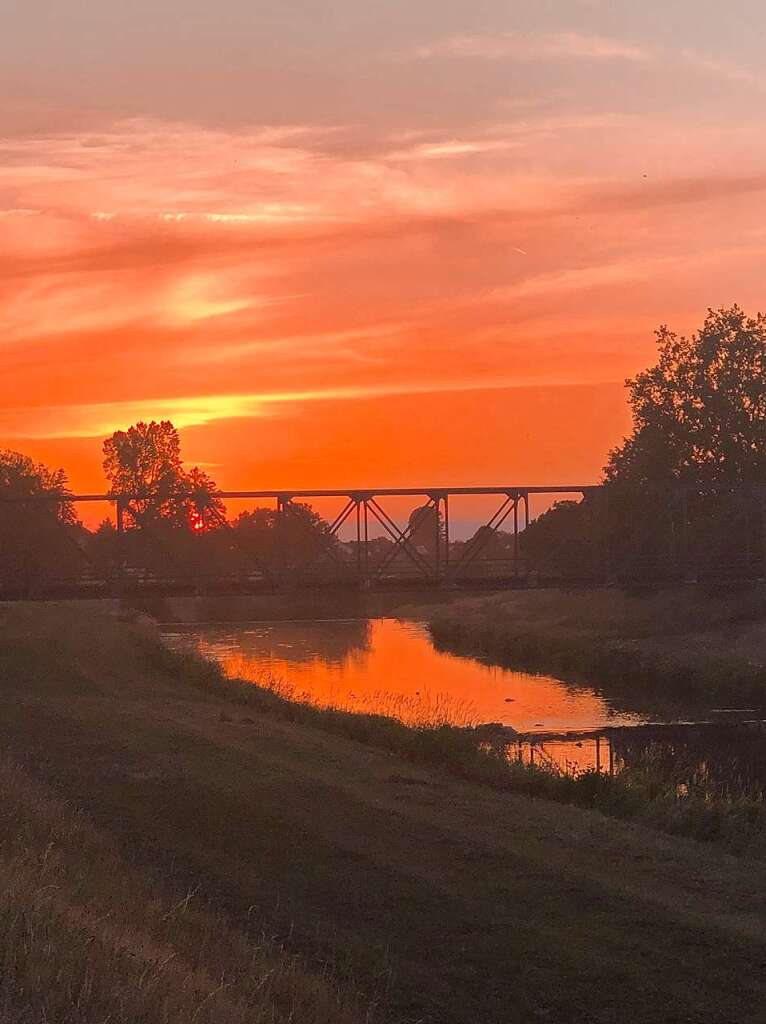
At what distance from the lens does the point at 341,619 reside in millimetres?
114062

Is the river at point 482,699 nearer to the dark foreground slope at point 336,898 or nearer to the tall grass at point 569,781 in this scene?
the tall grass at point 569,781

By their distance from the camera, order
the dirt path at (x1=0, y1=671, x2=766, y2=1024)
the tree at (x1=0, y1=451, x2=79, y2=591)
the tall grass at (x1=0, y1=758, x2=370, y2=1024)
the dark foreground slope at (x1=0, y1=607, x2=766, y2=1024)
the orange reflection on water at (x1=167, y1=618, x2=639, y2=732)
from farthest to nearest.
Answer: the tree at (x1=0, y1=451, x2=79, y2=591) < the orange reflection on water at (x1=167, y1=618, x2=639, y2=732) < the dirt path at (x1=0, y1=671, x2=766, y2=1024) < the dark foreground slope at (x1=0, y1=607, x2=766, y2=1024) < the tall grass at (x1=0, y1=758, x2=370, y2=1024)

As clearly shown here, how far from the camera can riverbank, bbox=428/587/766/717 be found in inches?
2169

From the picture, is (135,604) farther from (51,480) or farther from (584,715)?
(584,715)

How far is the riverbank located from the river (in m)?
2.44

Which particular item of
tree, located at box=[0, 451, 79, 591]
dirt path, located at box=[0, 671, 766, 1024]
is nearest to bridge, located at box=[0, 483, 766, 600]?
tree, located at box=[0, 451, 79, 591]

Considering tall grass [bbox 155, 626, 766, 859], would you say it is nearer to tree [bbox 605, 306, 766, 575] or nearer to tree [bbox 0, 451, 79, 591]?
tree [bbox 0, 451, 79, 591]

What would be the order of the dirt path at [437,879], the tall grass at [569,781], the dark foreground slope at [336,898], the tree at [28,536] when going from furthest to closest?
the tree at [28,536]
the tall grass at [569,781]
the dirt path at [437,879]
the dark foreground slope at [336,898]

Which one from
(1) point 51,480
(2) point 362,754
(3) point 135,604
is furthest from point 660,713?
(1) point 51,480

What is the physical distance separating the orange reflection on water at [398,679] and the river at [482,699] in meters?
0.05

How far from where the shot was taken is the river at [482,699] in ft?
127

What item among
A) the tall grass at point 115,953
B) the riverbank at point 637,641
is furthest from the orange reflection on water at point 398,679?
the tall grass at point 115,953

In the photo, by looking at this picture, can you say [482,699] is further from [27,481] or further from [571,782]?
[27,481]

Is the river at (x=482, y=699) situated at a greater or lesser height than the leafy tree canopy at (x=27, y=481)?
lesser
